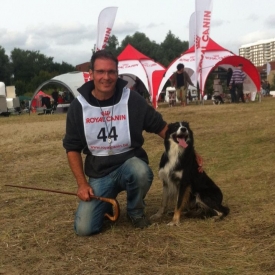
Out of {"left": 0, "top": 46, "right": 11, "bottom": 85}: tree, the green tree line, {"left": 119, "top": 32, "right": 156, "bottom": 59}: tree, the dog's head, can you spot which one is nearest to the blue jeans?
the dog's head

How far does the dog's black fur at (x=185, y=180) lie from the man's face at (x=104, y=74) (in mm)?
622

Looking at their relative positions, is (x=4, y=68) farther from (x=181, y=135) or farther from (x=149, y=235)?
(x=149, y=235)

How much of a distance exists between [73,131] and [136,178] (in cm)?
66

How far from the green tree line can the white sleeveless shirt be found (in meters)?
51.2

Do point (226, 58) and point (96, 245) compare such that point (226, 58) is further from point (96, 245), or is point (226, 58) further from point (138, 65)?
point (96, 245)

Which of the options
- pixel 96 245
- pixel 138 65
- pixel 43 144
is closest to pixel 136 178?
pixel 96 245

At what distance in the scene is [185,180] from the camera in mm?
3844

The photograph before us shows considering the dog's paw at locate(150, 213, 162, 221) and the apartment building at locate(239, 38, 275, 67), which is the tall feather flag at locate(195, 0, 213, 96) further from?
the apartment building at locate(239, 38, 275, 67)

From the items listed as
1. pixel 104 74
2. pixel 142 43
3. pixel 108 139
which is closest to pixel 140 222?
pixel 108 139

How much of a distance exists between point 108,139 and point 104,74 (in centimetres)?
53

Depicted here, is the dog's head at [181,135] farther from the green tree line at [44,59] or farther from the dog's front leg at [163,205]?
the green tree line at [44,59]

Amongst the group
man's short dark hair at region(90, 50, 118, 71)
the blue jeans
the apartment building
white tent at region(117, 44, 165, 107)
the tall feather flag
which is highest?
the apartment building

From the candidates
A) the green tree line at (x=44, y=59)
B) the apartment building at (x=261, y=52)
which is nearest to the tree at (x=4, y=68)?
the green tree line at (x=44, y=59)

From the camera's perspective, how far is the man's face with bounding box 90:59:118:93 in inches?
147
